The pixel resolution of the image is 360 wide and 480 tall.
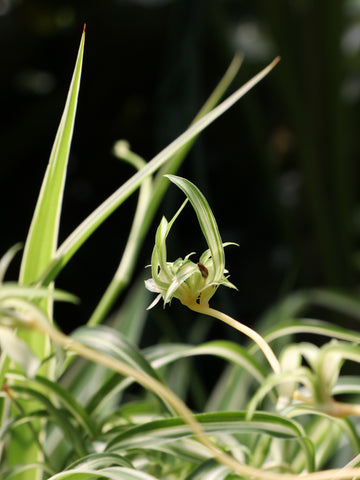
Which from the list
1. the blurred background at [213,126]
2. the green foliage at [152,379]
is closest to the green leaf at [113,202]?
the green foliage at [152,379]

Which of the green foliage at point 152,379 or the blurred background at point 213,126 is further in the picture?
the blurred background at point 213,126

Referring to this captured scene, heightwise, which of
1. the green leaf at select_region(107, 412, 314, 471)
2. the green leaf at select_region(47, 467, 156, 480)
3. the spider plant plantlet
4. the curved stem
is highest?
the spider plant plantlet

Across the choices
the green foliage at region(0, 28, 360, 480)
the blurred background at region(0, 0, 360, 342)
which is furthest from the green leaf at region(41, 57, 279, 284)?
the blurred background at region(0, 0, 360, 342)

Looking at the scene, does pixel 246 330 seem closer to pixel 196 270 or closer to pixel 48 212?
pixel 196 270

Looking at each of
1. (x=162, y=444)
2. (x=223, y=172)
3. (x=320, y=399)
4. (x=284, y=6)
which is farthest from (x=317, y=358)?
(x=223, y=172)

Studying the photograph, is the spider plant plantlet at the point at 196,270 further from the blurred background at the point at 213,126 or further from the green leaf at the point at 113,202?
the blurred background at the point at 213,126

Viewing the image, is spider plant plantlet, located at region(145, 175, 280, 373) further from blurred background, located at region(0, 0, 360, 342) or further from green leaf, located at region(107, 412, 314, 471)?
blurred background, located at region(0, 0, 360, 342)

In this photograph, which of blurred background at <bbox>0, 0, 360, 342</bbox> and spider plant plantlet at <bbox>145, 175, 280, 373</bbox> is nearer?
spider plant plantlet at <bbox>145, 175, 280, 373</bbox>

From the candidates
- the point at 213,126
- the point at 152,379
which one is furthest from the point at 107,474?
the point at 213,126

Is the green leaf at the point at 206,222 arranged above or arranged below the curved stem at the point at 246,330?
above
